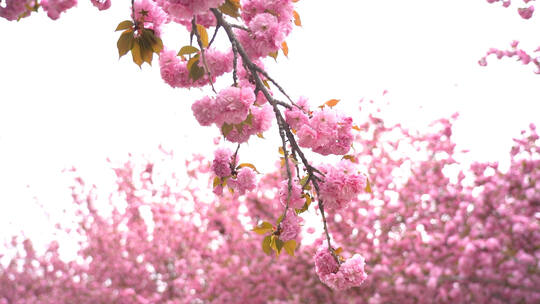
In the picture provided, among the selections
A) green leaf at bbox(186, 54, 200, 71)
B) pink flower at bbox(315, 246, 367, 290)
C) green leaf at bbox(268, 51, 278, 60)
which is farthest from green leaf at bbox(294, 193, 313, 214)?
green leaf at bbox(186, 54, 200, 71)

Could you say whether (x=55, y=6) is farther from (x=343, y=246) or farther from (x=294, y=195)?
(x=343, y=246)

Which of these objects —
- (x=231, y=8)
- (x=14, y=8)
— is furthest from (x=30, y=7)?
(x=231, y=8)

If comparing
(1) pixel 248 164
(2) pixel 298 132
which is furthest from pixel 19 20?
(2) pixel 298 132

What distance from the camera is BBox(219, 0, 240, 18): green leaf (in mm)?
1642

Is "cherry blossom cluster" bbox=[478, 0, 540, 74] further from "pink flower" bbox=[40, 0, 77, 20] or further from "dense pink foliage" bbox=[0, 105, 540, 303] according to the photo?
"pink flower" bbox=[40, 0, 77, 20]

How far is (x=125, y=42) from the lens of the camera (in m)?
1.73

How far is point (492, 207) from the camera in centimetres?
581

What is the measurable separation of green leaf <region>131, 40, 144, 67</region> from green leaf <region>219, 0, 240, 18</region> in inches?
15.1

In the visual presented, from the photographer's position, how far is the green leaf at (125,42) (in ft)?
5.65

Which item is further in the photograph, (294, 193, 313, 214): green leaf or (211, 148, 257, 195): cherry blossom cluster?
(211, 148, 257, 195): cherry blossom cluster

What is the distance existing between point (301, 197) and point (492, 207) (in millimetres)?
4974

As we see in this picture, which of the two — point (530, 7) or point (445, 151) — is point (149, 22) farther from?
point (445, 151)

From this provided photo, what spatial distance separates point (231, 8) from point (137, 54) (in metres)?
0.44

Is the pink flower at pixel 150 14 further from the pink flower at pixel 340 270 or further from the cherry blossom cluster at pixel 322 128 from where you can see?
the pink flower at pixel 340 270
